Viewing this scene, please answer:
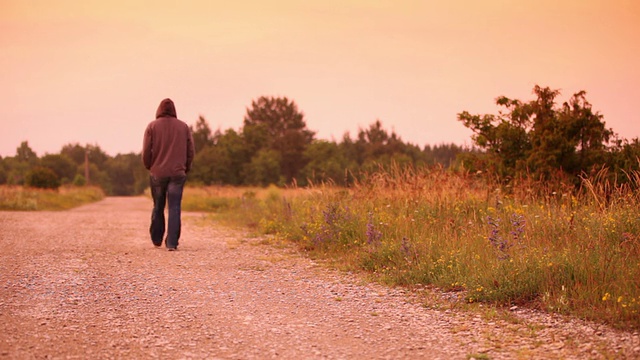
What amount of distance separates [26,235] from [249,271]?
21.3 feet

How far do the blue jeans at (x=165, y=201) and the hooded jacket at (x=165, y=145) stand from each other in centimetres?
14

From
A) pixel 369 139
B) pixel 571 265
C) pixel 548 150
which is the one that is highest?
pixel 369 139

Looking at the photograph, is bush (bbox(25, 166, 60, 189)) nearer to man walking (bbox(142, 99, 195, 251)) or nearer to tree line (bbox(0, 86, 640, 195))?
tree line (bbox(0, 86, 640, 195))

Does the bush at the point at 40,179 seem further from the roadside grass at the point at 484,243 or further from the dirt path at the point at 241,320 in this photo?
the dirt path at the point at 241,320

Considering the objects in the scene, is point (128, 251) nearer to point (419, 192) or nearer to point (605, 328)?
point (419, 192)

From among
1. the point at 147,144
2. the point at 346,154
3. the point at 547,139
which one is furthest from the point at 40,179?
the point at 346,154

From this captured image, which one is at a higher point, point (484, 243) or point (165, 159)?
point (165, 159)

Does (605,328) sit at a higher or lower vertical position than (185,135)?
lower

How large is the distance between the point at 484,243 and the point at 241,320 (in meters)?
3.47

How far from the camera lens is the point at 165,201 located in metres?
9.41

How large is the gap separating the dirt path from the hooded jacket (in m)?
2.16

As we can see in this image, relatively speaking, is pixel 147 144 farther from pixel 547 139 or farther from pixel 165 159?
pixel 547 139

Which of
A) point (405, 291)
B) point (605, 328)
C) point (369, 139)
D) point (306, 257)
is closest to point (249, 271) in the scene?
point (306, 257)

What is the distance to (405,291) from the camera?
19.1ft
